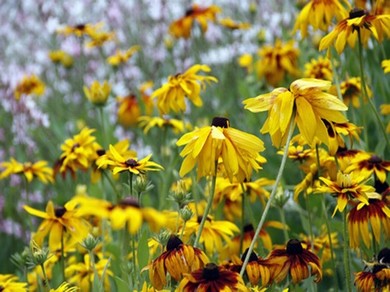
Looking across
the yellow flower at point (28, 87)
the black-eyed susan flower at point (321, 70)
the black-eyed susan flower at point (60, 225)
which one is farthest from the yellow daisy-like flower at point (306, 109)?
the yellow flower at point (28, 87)

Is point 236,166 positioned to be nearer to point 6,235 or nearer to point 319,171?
point 319,171

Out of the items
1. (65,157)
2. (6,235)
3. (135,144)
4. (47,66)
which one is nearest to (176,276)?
(65,157)

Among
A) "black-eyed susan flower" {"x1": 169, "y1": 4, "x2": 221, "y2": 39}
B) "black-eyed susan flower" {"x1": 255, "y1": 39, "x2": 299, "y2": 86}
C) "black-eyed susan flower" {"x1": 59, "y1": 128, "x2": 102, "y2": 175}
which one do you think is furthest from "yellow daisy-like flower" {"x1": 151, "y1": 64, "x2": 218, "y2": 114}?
"black-eyed susan flower" {"x1": 169, "y1": 4, "x2": 221, "y2": 39}

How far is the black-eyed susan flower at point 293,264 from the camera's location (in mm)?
1256

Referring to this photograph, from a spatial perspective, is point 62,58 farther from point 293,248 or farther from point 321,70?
point 293,248

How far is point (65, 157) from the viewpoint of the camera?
6.77 feet

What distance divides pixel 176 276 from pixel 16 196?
203cm

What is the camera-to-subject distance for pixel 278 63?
2742mm

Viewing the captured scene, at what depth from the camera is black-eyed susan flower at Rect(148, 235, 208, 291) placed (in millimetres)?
1201

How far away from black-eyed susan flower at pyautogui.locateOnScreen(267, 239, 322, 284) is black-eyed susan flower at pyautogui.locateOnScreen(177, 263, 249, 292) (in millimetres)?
146

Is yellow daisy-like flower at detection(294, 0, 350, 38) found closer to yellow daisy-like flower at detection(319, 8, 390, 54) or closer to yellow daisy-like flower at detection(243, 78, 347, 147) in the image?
yellow daisy-like flower at detection(319, 8, 390, 54)

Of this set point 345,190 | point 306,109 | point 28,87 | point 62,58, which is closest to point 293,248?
point 345,190

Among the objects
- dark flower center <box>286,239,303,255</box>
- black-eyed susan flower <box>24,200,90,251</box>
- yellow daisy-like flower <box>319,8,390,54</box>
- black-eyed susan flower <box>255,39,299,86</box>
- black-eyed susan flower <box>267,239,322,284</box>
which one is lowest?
black-eyed susan flower <box>267,239,322,284</box>

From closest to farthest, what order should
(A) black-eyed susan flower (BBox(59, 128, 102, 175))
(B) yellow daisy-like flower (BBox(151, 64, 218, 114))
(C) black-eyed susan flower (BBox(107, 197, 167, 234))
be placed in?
(C) black-eyed susan flower (BBox(107, 197, 167, 234)) < (B) yellow daisy-like flower (BBox(151, 64, 218, 114)) < (A) black-eyed susan flower (BBox(59, 128, 102, 175))
